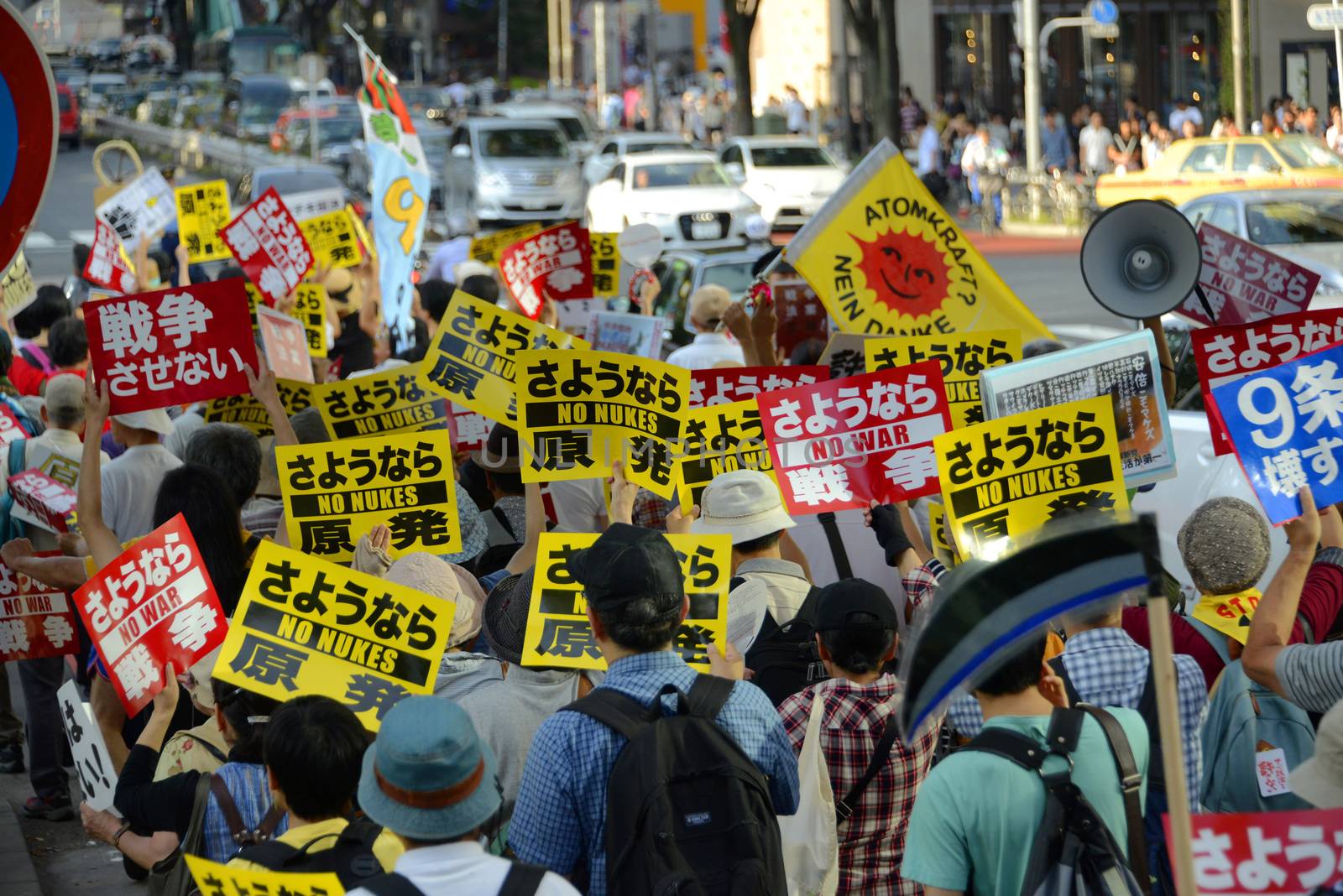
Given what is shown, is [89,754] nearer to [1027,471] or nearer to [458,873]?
[458,873]

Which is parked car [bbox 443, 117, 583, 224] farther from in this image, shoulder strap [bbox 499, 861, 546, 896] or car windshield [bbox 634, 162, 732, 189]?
shoulder strap [bbox 499, 861, 546, 896]

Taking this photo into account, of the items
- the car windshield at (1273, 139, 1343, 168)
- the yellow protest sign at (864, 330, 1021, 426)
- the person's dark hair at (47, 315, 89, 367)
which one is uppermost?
the car windshield at (1273, 139, 1343, 168)

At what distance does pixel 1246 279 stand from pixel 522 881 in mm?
5642

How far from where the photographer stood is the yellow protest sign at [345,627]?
4215 millimetres

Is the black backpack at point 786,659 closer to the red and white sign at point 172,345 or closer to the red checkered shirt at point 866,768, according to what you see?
the red checkered shirt at point 866,768

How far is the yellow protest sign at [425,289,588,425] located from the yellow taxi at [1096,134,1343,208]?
55.1 ft

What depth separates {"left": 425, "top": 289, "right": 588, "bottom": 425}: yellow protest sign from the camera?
6684 millimetres

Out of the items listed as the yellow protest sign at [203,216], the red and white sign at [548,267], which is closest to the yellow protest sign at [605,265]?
the red and white sign at [548,267]

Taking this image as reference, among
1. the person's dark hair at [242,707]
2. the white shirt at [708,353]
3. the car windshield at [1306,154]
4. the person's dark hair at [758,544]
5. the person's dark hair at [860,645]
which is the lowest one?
the person's dark hair at [242,707]

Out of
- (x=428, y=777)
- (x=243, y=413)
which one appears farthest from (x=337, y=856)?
(x=243, y=413)

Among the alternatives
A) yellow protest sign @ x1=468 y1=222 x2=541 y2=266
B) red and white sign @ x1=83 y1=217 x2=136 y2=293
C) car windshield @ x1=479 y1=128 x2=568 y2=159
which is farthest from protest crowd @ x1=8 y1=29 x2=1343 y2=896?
car windshield @ x1=479 y1=128 x2=568 y2=159

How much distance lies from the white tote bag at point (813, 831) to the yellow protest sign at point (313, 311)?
615 centimetres

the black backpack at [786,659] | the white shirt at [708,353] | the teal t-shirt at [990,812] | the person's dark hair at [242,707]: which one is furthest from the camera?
the white shirt at [708,353]

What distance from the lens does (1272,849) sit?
285cm
